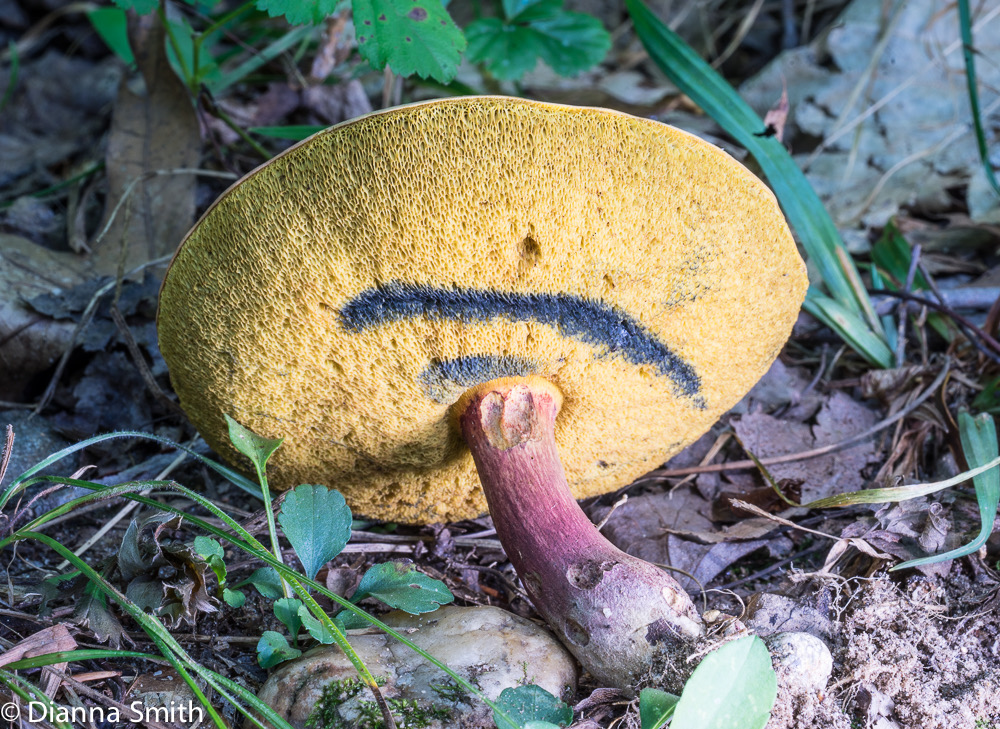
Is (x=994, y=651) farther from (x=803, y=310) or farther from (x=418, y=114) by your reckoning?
(x=418, y=114)

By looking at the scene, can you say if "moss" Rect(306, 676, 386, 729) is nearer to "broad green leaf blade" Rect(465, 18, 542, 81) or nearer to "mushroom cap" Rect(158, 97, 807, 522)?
"mushroom cap" Rect(158, 97, 807, 522)

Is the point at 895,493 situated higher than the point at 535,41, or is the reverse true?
the point at 535,41

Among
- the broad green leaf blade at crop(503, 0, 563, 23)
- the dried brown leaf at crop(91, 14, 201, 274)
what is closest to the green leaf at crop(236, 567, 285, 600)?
the dried brown leaf at crop(91, 14, 201, 274)

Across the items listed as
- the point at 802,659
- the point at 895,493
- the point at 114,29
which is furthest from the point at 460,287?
the point at 114,29

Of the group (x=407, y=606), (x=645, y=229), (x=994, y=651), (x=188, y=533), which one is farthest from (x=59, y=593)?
(x=994, y=651)

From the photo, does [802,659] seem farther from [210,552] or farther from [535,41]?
[535,41]

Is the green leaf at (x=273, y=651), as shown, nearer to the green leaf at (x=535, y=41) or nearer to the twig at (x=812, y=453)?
the twig at (x=812, y=453)
